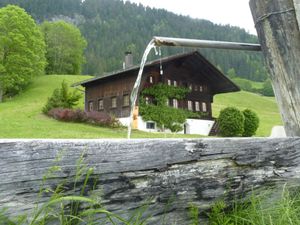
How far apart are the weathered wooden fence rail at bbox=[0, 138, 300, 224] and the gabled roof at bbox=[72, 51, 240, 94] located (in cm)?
2538

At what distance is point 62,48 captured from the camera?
65562 millimetres

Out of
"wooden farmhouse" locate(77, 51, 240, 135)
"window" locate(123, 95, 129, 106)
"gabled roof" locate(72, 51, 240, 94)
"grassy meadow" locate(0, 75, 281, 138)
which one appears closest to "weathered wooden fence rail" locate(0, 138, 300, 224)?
"grassy meadow" locate(0, 75, 281, 138)

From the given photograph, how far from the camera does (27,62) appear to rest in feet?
146

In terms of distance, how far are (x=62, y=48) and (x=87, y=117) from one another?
1592 inches

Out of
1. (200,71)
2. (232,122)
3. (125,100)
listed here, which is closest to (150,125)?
(125,100)

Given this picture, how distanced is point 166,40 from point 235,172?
82cm

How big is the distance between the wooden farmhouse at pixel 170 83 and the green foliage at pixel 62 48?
34.7 metres

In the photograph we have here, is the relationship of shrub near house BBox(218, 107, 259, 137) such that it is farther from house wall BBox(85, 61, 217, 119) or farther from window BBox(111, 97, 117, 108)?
window BBox(111, 97, 117, 108)

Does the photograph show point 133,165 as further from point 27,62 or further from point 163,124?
point 27,62

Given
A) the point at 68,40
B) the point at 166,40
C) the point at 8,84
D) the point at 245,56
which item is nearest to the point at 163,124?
the point at 8,84

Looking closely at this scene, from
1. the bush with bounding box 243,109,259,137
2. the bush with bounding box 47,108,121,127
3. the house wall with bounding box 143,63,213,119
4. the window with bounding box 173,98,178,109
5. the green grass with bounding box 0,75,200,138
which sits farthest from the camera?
the bush with bounding box 243,109,259,137

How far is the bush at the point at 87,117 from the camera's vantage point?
1094 inches

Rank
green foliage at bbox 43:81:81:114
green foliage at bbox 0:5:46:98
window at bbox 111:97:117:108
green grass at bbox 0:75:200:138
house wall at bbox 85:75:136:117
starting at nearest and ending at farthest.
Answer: green grass at bbox 0:75:200:138, house wall at bbox 85:75:136:117, window at bbox 111:97:117:108, green foliage at bbox 43:81:81:114, green foliage at bbox 0:5:46:98

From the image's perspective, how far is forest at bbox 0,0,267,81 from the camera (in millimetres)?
97369
